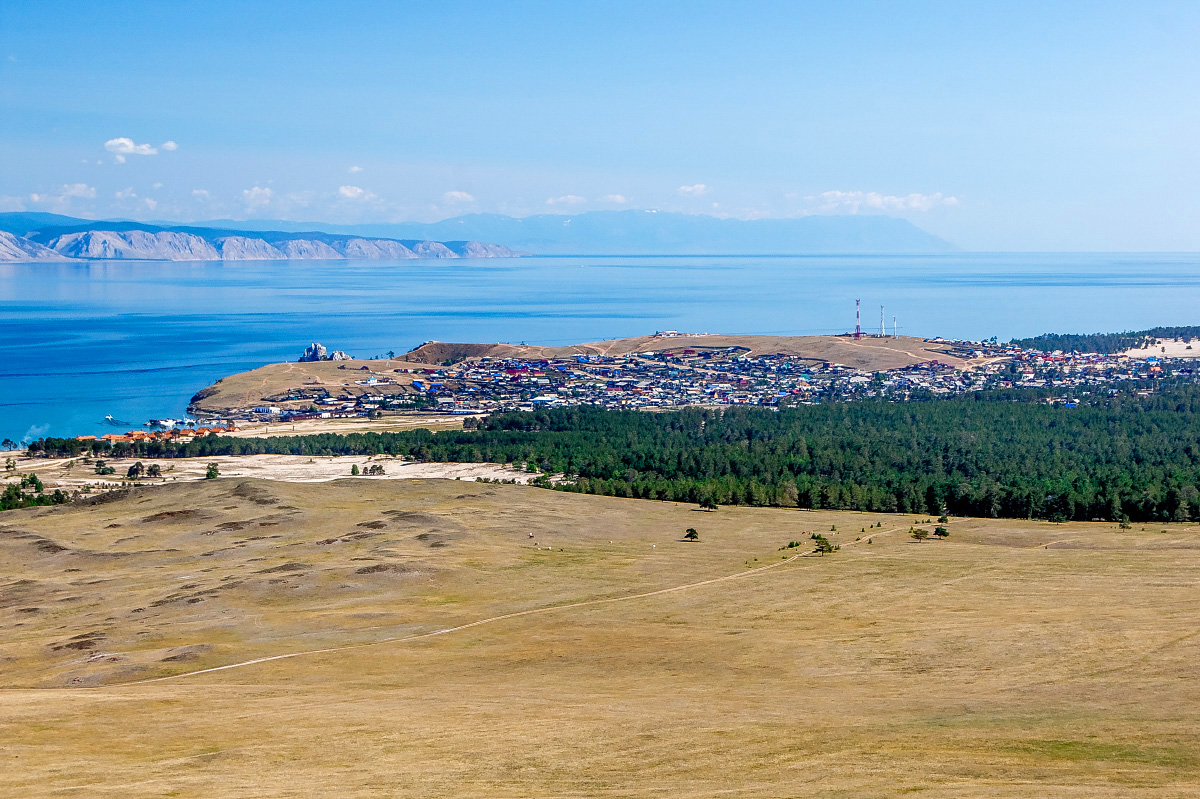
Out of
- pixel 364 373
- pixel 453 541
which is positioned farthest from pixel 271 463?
pixel 364 373

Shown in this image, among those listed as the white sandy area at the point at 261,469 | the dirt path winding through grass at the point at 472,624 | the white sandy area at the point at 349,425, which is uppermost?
the dirt path winding through grass at the point at 472,624

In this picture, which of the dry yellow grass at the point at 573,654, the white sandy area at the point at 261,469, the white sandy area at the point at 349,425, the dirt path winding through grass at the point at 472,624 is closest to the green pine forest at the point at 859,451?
the white sandy area at the point at 261,469

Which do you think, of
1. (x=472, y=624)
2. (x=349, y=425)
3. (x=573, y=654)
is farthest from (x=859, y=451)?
(x=573, y=654)

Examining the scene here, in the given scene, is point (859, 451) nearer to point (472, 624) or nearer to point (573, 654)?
point (472, 624)

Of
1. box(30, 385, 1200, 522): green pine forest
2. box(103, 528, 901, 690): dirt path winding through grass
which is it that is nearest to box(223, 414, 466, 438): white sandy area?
box(30, 385, 1200, 522): green pine forest

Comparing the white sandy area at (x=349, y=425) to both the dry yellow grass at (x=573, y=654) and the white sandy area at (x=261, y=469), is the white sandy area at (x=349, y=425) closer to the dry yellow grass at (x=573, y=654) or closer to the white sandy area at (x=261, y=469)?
the white sandy area at (x=261, y=469)

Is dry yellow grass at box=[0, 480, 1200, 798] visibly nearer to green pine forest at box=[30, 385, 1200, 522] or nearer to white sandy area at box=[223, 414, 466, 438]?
green pine forest at box=[30, 385, 1200, 522]
